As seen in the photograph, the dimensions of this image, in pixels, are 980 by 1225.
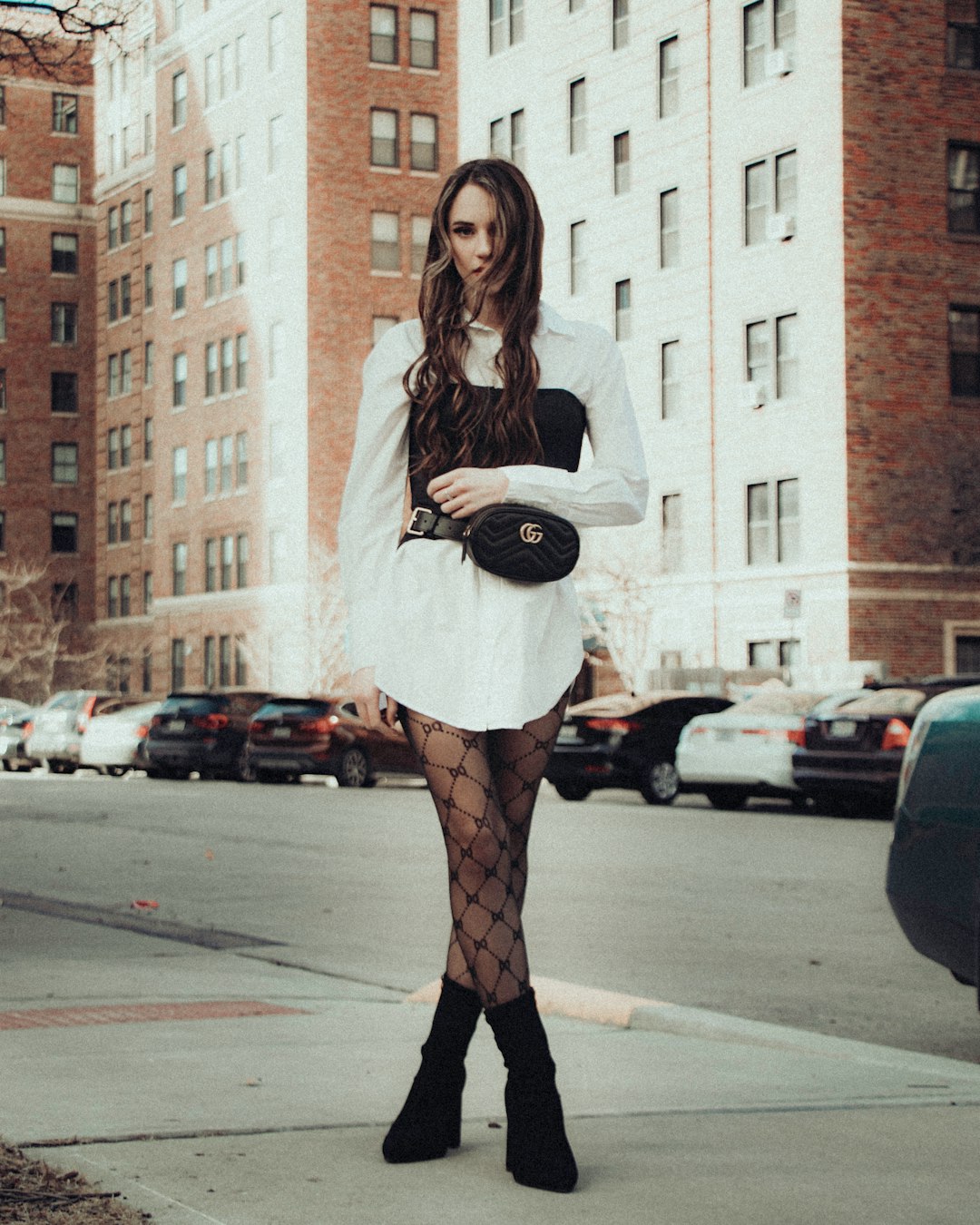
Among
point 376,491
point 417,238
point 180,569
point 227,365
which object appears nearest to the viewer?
point 376,491

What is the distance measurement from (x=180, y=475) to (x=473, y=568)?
62.0m

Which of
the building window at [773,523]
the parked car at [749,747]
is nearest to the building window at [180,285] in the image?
the building window at [773,523]

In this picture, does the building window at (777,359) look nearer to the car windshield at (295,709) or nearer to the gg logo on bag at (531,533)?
the car windshield at (295,709)

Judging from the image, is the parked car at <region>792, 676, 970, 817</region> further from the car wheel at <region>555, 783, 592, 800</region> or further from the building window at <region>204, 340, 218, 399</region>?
the building window at <region>204, 340, 218, 399</region>

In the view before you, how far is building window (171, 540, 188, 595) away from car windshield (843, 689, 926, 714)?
147ft

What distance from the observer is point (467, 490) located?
413cm

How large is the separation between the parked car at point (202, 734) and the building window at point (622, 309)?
47.2 feet

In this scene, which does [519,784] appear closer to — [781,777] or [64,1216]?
[64,1216]

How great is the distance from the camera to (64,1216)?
3.70 metres

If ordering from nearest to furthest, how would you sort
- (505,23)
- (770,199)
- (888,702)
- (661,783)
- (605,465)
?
(605,465), (888,702), (661,783), (770,199), (505,23)

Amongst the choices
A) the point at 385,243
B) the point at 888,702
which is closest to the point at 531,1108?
the point at 888,702

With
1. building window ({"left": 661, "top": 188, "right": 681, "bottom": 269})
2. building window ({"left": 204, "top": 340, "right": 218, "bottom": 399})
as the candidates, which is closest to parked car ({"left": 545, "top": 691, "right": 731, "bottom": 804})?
building window ({"left": 661, "top": 188, "right": 681, "bottom": 269})

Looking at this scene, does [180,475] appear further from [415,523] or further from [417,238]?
[415,523]

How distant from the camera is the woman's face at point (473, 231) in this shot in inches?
167
